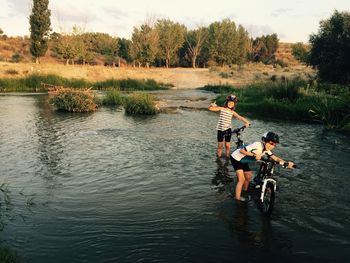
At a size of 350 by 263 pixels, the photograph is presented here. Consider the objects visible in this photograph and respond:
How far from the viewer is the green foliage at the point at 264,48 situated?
356 feet

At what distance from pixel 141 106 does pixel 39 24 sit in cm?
4194

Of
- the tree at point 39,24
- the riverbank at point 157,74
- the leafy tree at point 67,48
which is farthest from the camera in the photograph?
the leafy tree at point 67,48

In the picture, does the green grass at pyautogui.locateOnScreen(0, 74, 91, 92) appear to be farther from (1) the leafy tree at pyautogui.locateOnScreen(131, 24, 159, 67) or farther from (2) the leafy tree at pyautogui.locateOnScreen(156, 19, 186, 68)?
(2) the leafy tree at pyautogui.locateOnScreen(156, 19, 186, 68)

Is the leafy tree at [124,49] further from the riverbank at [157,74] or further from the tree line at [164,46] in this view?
the riverbank at [157,74]

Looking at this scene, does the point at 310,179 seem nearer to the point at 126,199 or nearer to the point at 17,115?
the point at 126,199

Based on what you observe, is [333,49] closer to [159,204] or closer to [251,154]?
[251,154]

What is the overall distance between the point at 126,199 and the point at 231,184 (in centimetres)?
291

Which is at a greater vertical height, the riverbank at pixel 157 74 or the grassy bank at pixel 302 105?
the riverbank at pixel 157 74

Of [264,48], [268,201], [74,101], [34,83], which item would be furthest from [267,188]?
[264,48]

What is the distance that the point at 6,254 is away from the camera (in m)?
5.61

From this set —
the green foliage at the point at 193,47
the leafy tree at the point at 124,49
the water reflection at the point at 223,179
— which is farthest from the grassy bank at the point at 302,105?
the leafy tree at the point at 124,49

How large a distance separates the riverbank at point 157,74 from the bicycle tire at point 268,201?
46912mm

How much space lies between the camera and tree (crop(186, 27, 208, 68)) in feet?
300

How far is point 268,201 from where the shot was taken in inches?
304
